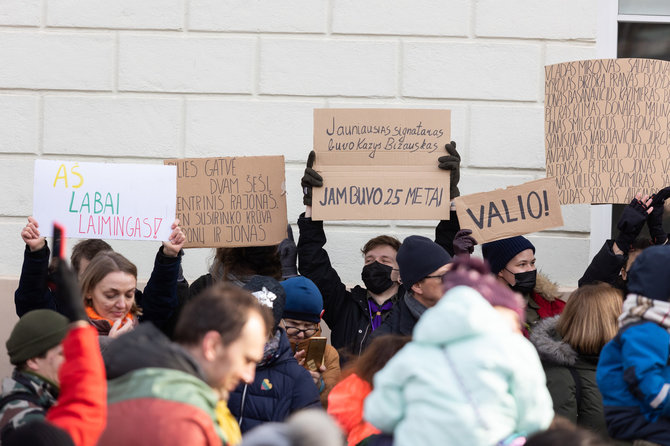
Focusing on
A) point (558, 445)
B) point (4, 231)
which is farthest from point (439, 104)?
point (558, 445)

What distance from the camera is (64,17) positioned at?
262 inches

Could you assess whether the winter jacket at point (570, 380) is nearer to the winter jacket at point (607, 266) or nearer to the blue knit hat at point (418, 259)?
the blue knit hat at point (418, 259)

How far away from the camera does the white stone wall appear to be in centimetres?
657

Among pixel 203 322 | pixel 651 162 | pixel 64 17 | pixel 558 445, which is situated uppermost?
pixel 64 17

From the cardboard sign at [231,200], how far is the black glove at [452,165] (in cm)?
90

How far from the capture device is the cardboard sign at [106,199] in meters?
4.92

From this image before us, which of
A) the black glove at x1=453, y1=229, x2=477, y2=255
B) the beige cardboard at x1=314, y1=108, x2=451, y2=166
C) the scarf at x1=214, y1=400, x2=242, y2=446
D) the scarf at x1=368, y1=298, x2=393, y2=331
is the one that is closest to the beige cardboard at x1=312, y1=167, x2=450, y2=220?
the beige cardboard at x1=314, y1=108, x2=451, y2=166

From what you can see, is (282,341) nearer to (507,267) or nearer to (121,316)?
(121,316)

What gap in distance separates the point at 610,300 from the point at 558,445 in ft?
6.96

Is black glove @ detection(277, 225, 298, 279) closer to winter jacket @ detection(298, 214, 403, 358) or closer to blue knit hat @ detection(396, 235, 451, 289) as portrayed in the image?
winter jacket @ detection(298, 214, 403, 358)

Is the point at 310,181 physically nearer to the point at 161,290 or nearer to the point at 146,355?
the point at 161,290

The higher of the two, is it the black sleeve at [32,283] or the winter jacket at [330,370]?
the black sleeve at [32,283]

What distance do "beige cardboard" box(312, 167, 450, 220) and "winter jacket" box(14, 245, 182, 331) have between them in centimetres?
98

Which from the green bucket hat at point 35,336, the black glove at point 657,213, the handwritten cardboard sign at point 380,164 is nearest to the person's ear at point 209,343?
the green bucket hat at point 35,336
